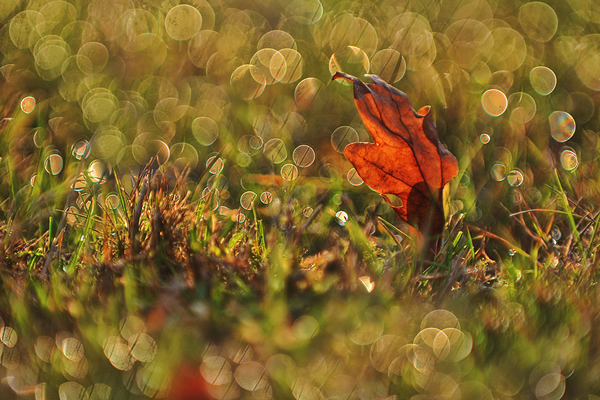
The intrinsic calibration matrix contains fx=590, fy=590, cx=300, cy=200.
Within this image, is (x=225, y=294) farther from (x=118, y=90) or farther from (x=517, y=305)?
(x=118, y=90)

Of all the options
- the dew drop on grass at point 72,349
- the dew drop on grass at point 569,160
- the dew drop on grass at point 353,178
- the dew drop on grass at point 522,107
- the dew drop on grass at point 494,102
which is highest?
the dew drop on grass at point 569,160

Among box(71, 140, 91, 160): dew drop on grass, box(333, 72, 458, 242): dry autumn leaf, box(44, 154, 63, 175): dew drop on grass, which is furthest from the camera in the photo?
box(71, 140, 91, 160): dew drop on grass

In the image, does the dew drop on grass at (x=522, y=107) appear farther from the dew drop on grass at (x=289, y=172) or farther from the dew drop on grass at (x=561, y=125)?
the dew drop on grass at (x=289, y=172)

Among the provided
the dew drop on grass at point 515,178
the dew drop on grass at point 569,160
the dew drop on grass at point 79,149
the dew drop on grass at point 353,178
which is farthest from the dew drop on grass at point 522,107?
the dew drop on grass at point 79,149

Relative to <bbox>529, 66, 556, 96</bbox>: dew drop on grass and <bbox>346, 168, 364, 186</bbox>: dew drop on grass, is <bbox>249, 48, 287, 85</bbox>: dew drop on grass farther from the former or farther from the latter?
<bbox>529, 66, 556, 96</bbox>: dew drop on grass

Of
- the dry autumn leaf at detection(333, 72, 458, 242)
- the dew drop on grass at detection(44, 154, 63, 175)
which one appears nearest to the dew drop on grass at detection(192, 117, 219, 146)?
the dew drop on grass at detection(44, 154, 63, 175)
